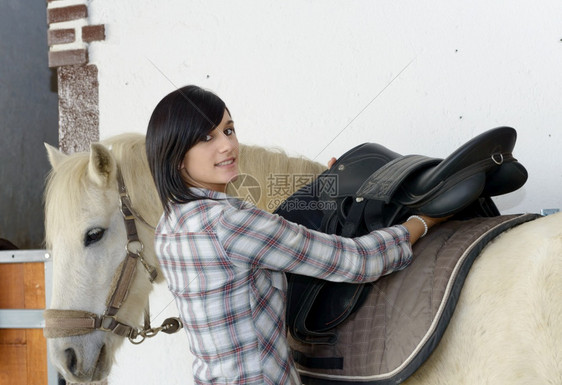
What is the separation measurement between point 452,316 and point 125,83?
162cm

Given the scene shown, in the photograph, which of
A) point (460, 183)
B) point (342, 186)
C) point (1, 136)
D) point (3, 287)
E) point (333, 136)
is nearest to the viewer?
point (460, 183)

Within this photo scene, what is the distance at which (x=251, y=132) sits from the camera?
1741 millimetres

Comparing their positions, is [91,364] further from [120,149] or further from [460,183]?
[460,183]

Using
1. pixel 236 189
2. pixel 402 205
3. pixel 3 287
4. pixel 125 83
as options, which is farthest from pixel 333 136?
pixel 3 287

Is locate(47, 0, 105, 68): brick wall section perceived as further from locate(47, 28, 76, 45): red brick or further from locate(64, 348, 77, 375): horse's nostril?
locate(64, 348, 77, 375): horse's nostril

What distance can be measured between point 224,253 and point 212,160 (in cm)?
18

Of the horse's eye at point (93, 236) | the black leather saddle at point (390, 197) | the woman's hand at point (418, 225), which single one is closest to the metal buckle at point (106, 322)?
the horse's eye at point (93, 236)

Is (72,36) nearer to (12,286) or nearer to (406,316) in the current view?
(12,286)

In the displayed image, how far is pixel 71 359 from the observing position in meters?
1.08

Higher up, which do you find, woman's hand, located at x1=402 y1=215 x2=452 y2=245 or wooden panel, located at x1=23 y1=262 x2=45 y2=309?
woman's hand, located at x1=402 y1=215 x2=452 y2=245

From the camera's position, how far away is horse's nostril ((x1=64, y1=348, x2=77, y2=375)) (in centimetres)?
107

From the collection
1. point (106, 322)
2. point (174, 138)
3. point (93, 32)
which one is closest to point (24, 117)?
point (93, 32)

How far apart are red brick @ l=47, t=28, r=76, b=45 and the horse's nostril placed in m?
1.38

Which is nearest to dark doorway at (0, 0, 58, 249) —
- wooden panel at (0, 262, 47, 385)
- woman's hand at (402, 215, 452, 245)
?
wooden panel at (0, 262, 47, 385)
